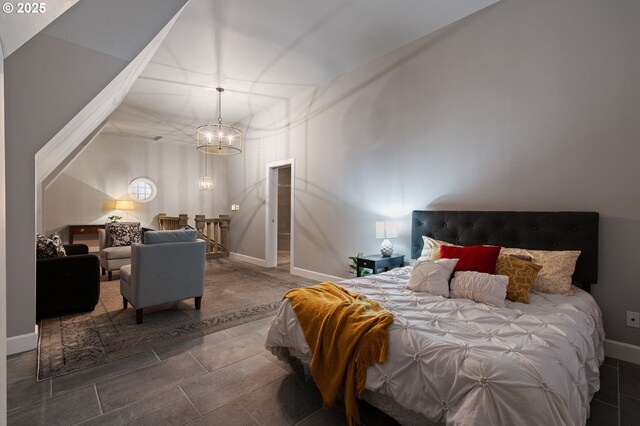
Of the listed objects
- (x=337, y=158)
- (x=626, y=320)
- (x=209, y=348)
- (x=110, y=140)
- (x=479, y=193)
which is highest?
(x=110, y=140)

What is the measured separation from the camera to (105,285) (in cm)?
449

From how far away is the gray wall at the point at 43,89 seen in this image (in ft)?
7.44

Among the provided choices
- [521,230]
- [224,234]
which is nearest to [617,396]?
[521,230]

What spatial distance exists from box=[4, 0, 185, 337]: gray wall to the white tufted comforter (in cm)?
219

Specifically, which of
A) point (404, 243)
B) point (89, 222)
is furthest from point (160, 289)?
point (89, 222)

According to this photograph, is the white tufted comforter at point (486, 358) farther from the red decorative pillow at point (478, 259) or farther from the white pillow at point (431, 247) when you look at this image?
the white pillow at point (431, 247)

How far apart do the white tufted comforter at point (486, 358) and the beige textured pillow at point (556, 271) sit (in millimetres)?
141

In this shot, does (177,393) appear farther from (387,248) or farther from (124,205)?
(124,205)

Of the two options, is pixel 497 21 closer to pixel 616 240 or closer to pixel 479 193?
pixel 479 193

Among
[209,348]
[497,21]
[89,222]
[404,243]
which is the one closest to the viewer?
[209,348]

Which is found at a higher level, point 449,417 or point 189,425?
point 449,417

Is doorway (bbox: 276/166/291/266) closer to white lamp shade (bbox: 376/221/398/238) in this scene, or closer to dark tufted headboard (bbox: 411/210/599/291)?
white lamp shade (bbox: 376/221/398/238)

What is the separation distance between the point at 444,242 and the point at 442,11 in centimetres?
244

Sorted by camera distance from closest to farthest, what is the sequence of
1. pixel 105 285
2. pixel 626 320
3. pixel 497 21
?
pixel 626 320, pixel 497 21, pixel 105 285
